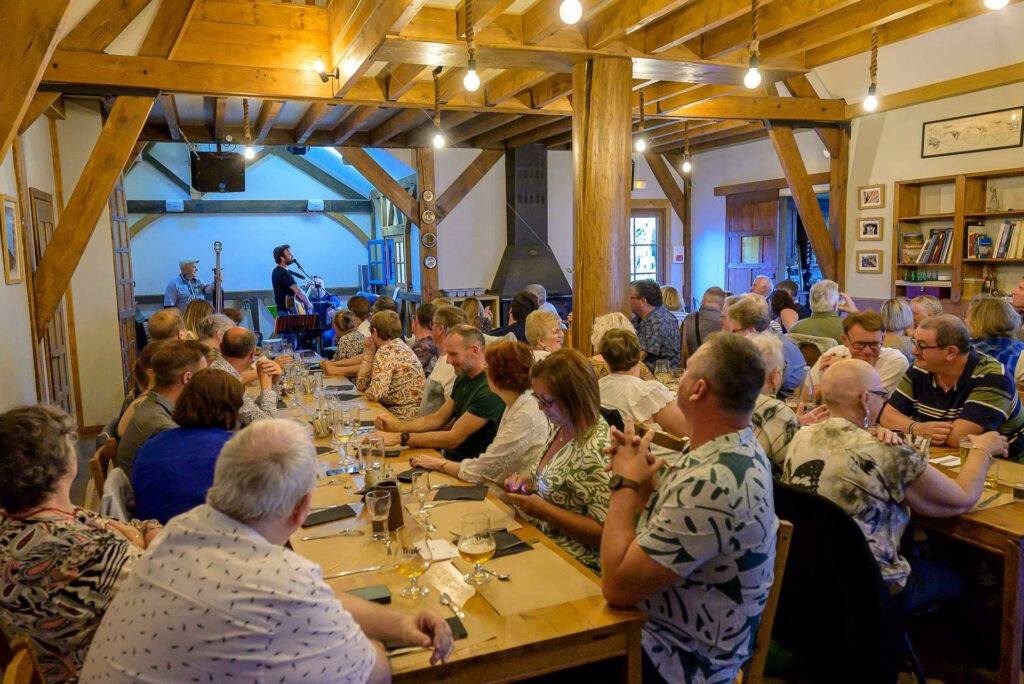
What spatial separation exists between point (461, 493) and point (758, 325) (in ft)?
8.30

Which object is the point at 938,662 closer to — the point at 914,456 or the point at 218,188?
the point at 914,456

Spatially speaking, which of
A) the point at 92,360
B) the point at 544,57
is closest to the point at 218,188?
the point at 92,360

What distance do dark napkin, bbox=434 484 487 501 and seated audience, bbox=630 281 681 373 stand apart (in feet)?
11.1

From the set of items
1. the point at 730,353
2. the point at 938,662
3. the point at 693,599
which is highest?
the point at 730,353

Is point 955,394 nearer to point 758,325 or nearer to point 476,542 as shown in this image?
point 758,325

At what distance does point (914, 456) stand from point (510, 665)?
4.86 ft

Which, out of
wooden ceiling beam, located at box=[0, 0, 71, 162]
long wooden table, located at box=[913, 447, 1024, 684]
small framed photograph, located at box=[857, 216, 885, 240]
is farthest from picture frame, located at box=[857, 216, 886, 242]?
wooden ceiling beam, located at box=[0, 0, 71, 162]

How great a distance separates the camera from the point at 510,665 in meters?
1.71

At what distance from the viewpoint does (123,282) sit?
7.89m

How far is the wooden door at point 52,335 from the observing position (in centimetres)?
625

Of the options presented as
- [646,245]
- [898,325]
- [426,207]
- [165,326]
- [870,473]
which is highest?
[426,207]

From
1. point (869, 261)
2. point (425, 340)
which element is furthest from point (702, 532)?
point (869, 261)

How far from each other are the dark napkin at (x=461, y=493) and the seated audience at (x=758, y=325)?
2158 millimetres

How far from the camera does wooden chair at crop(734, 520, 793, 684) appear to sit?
187cm
